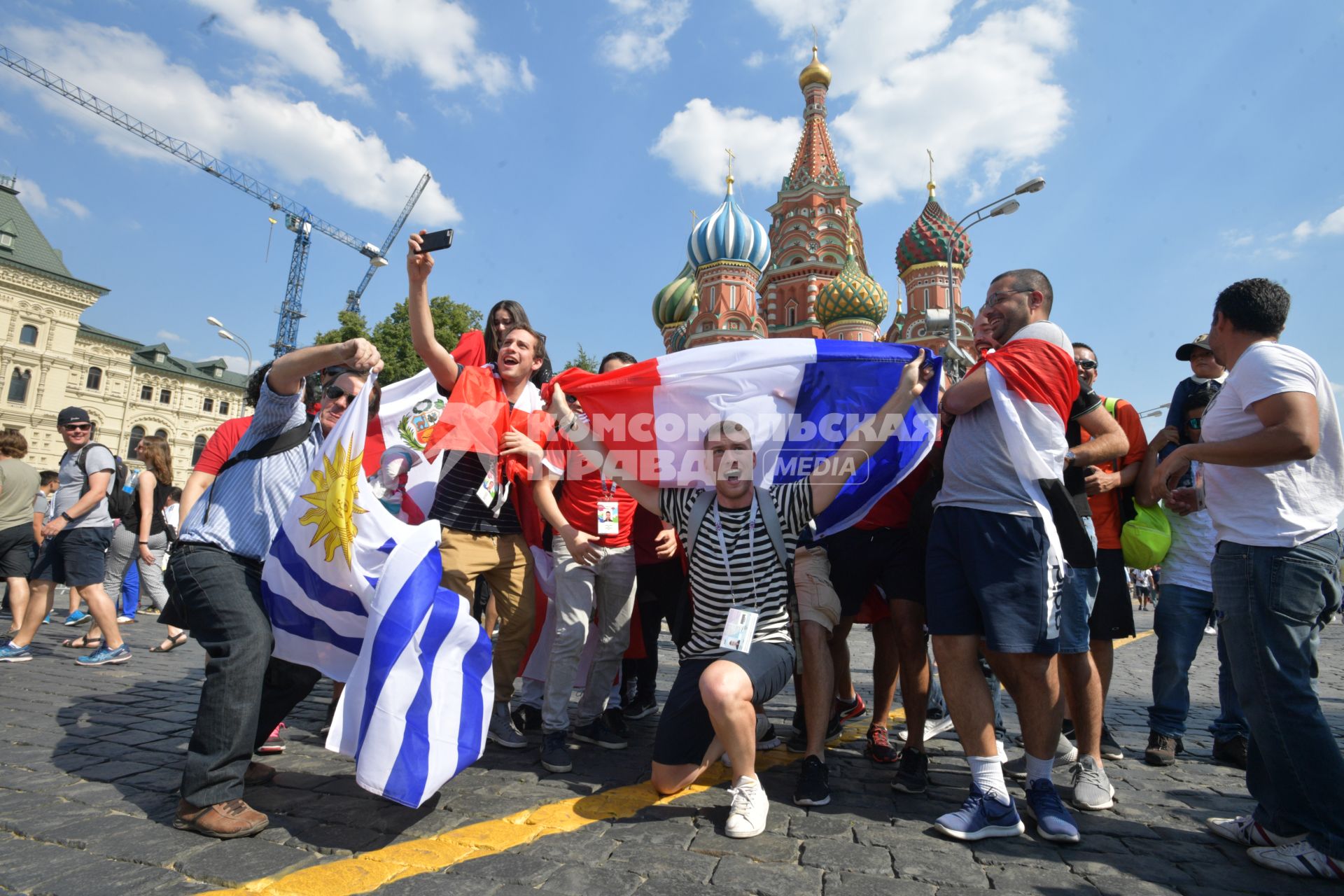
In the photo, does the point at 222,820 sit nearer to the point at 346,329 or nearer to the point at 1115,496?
the point at 1115,496

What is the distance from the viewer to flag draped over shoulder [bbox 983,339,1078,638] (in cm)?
284

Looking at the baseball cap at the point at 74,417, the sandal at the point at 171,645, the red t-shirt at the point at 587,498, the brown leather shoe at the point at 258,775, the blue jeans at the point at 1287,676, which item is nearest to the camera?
the blue jeans at the point at 1287,676

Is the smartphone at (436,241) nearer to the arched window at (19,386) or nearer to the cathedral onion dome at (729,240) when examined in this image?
the cathedral onion dome at (729,240)

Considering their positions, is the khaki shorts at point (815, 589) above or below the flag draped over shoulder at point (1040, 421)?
below

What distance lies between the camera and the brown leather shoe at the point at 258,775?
10.1 feet

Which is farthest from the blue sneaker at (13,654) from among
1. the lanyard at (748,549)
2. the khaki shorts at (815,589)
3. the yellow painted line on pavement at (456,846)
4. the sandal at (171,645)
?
the khaki shorts at (815,589)

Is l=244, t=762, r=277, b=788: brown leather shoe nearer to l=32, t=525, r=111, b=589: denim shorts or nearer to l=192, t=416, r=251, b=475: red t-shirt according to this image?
l=192, t=416, r=251, b=475: red t-shirt

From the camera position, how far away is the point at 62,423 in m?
5.74

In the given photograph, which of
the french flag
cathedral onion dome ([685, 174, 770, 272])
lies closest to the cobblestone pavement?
the french flag

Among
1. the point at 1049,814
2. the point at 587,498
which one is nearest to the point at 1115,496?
the point at 1049,814

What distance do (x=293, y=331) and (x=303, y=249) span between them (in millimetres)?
11083

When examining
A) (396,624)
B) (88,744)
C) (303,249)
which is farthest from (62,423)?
(303,249)

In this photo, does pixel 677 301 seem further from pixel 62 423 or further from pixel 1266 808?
pixel 1266 808

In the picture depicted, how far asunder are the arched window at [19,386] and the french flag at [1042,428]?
64.0 metres
